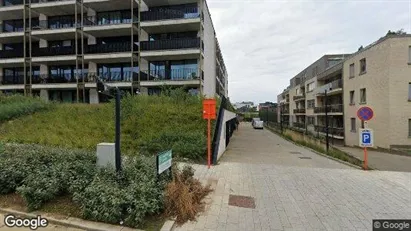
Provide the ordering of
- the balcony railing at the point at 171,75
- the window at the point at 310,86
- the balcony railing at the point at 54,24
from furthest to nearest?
the window at the point at 310,86
the balcony railing at the point at 54,24
the balcony railing at the point at 171,75

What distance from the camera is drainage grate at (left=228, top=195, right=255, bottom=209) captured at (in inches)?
218

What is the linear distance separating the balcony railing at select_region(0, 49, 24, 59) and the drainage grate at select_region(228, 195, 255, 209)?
28676 millimetres

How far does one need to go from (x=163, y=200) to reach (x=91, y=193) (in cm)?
135

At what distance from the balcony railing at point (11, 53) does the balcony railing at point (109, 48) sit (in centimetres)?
789

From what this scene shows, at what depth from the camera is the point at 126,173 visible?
552cm

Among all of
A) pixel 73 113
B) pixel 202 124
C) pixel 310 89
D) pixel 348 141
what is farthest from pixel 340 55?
pixel 73 113

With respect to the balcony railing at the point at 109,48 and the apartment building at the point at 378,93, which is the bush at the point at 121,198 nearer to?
the apartment building at the point at 378,93

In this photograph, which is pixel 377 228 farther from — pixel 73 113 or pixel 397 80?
pixel 397 80

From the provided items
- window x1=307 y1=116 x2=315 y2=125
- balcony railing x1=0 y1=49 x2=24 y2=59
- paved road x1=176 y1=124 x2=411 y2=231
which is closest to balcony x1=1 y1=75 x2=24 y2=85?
balcony railing x1=0 y1=49 x2=24 y2=59

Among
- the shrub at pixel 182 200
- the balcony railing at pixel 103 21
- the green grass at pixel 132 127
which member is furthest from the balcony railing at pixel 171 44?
the shrub at pixel 182 200

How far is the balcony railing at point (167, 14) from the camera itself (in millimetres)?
21594

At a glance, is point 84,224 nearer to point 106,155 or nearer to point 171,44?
point 106,155

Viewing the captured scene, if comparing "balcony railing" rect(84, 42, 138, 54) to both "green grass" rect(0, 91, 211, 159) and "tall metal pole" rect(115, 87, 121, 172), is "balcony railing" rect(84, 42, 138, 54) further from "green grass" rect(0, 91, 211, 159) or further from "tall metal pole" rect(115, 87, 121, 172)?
"tall metal pole" rect(115, 87, 121, 172)

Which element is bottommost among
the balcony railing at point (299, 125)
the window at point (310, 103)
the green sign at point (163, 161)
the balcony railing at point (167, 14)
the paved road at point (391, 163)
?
the paved road at point (391, 163)
